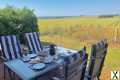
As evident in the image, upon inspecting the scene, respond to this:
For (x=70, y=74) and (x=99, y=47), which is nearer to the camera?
(x=70, y=74)

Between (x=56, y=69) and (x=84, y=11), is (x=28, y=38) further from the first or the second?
(x=84, y=11)

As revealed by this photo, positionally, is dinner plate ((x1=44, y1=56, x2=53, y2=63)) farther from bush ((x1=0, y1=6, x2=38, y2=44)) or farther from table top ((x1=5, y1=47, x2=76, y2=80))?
bush ((x1=0, y1=6, x2=38, y2=44))

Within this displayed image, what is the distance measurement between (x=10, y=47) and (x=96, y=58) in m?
1.98

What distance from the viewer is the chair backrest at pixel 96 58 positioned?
391 centimetres

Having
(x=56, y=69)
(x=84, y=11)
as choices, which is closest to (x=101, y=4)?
(x=84, y=11)

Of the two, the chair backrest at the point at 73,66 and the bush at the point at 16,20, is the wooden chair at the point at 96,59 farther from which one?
the bush at the point at 16,20

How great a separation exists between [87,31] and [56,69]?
1124 cm

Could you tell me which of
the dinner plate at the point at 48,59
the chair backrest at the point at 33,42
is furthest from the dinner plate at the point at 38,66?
the chair backrest at the point at 33,42

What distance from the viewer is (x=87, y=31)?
1545cm

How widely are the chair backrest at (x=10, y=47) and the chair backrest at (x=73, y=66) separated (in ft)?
6.58

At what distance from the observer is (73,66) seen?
127 inches

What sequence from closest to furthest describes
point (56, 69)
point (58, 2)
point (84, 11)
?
point (56, 69), point (84, 11), point (58, 2)

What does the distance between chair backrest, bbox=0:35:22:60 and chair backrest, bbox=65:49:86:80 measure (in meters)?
2.01

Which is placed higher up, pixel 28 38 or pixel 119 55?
pixel 28 38
